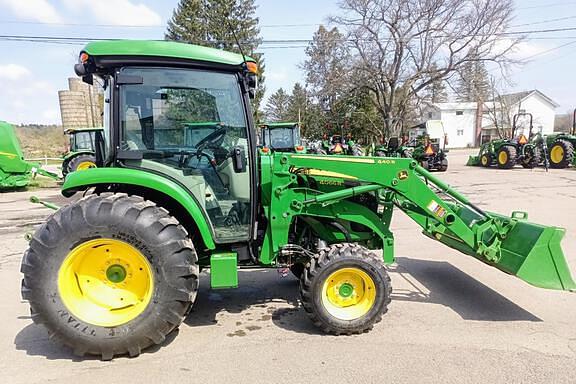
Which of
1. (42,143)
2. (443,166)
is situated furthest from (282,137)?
(42,143)

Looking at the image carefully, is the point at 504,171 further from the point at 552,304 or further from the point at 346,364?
the point at 346,364

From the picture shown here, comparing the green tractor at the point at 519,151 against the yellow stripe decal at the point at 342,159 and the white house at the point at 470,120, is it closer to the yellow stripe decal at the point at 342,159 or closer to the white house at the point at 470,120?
the yellow stripe decal at the point at 342,159

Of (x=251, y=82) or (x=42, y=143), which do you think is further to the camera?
(x=42, y=143)

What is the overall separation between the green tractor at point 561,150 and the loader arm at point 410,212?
16.3m

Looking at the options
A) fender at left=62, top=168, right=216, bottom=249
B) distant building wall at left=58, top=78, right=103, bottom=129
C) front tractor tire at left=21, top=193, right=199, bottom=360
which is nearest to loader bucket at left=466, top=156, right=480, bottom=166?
fender at left=62, top=168, right=216, bottom=249

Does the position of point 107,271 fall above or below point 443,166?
below

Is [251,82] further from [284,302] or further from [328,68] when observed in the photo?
[328,68]

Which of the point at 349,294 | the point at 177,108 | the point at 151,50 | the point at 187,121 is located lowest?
the point at 349,294

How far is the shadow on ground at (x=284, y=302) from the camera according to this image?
3537 mm

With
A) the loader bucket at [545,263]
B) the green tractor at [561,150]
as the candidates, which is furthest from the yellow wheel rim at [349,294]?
the green tractor at [561,150]

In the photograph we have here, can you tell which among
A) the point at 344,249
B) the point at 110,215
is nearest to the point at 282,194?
the point at 344,249

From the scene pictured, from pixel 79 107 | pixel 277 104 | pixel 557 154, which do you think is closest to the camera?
pixel 557 154

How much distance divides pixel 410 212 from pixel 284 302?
1.57 meters

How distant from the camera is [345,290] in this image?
3.60m
